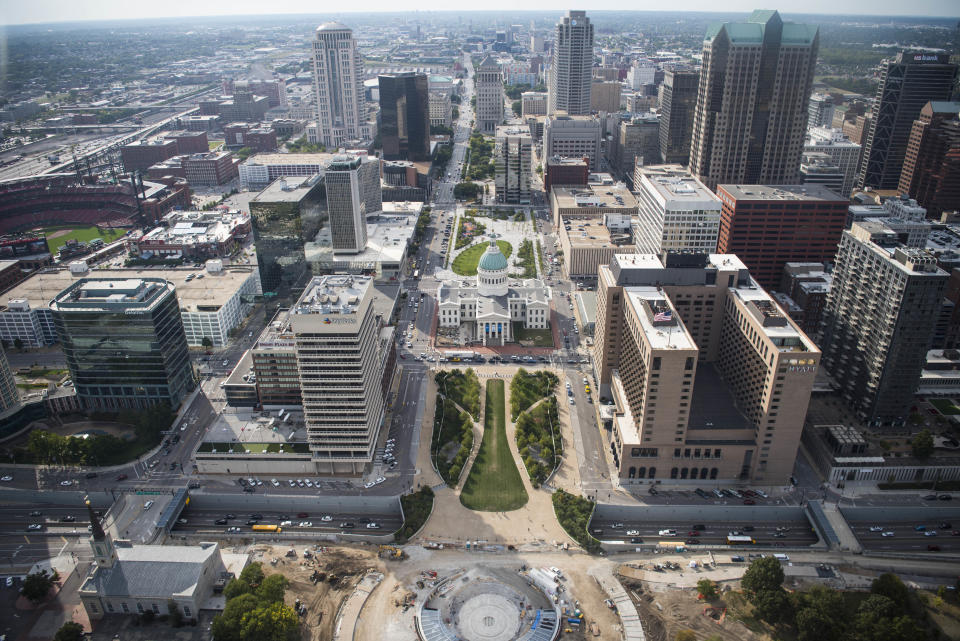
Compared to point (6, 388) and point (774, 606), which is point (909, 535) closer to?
point (774, 606)

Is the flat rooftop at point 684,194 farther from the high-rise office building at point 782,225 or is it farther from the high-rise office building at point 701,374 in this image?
the high-rise office building at point 701,374

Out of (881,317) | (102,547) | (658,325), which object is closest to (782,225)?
(881,317)

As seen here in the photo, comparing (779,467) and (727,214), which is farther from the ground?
(727,214)

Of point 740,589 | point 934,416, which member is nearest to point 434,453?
point 740,589

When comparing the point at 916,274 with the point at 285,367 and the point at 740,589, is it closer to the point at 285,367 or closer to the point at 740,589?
the point at 740,589

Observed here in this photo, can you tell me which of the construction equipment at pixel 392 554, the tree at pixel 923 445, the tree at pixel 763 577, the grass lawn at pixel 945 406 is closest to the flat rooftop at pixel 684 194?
the grass lawn at pixel 945 406

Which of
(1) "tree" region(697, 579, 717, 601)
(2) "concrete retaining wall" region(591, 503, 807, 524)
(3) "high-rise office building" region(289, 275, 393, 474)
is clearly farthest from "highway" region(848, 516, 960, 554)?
(3) "high-rise office building" region(289, 275, 393, 474)
